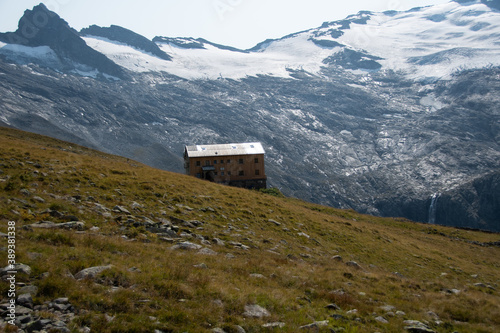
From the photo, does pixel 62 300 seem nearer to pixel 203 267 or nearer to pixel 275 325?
pixel 203 267

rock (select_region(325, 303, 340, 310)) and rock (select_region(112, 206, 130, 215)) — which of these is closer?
rock (select_region(325, 303, 340, 310))

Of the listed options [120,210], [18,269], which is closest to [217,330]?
[18,269]

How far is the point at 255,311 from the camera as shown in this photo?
12.0 metres

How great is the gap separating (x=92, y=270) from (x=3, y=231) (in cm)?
443

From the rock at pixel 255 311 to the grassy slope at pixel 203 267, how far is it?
191mm

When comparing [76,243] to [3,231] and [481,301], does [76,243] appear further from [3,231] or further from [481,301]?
[481,301]

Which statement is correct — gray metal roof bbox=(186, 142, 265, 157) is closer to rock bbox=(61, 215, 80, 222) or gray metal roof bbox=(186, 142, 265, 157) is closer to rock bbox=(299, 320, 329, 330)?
rock bbox=(61, 215, 80, 222)

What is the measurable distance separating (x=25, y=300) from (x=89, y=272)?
7.44 ft

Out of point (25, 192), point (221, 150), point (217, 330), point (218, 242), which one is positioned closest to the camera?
point (217, 330)

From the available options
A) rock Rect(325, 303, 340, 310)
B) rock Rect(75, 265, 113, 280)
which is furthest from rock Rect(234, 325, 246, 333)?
rock Rect(75, 265, 113, 280)

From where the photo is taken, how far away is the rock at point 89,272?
37.5 ft

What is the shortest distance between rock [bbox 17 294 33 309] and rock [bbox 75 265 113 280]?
5.78ft

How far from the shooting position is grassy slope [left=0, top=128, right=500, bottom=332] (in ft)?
35.4

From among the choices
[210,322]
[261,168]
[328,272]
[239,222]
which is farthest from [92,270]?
[261,168]
